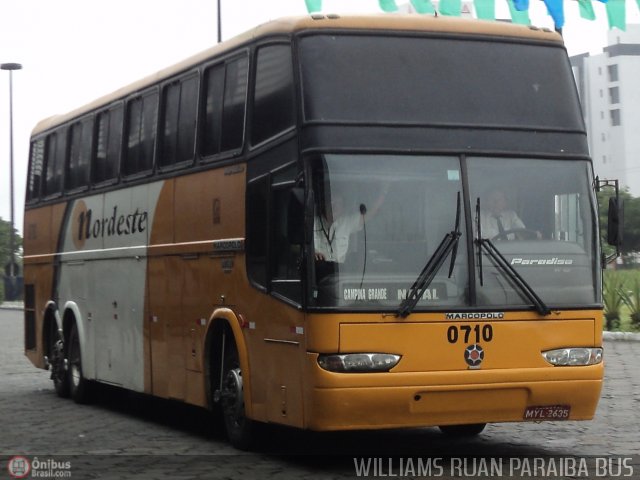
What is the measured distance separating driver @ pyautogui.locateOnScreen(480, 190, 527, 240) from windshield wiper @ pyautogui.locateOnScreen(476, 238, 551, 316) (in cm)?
8

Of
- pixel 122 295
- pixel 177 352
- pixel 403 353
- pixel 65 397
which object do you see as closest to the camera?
pixel 403 353

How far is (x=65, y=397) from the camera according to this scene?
1780cm

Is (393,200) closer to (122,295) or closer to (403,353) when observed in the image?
(403,353)

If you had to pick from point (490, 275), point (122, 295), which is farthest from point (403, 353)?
point (122, 295)

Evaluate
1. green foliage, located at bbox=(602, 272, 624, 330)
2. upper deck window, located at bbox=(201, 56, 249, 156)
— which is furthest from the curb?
upper deck window, located at bbox=(201, 56, 249, 156)

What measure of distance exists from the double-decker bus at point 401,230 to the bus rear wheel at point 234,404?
0.02 m

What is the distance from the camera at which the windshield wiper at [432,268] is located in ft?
32.9

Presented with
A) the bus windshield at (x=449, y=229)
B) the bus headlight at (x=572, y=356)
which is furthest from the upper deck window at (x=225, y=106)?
the bus headlight at (x=572, y=356)

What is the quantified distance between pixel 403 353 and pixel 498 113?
82.2 inches

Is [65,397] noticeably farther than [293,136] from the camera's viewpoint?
Yes

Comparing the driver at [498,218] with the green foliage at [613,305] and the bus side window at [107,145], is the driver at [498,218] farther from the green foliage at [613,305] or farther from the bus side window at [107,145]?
the green foliage at [613,305]

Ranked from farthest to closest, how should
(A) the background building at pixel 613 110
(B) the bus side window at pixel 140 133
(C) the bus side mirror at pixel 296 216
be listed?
1. (A) the background building at pixel 613 110
2. (B) the bus side window at pixel 140 133
3. (C) the bus side mirror at pixel 296 216

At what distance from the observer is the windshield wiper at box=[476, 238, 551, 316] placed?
407 inches

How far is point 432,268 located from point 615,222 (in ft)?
5.48
